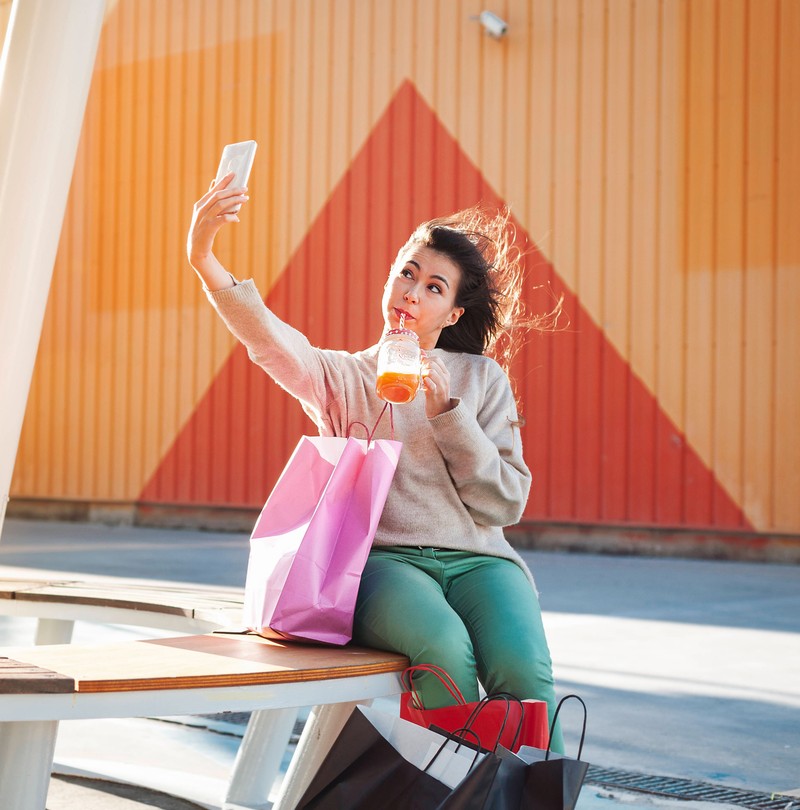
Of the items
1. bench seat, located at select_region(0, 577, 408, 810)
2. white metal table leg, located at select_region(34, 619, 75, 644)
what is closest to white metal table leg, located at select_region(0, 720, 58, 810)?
bench seat, located at select_region(0, 577, 408, 810)

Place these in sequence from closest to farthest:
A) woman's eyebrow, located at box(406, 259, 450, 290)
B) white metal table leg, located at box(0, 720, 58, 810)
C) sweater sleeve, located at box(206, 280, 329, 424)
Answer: white metal table leg, located at box(0, 720, 58, 810), sweater sleeve, located at box(206, 280, 329, 424), woman's eyebrow, located at box(406, 259, 450, 290)

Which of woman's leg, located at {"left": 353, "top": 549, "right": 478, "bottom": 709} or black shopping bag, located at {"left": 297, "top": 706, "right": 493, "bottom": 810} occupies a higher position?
woman's leg, located at {"left": 353, "top": 549, "right": 478, "bottom": 709}

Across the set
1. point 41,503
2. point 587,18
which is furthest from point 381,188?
point 41,503

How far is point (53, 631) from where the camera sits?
3.42m

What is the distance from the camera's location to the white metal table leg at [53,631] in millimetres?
3387

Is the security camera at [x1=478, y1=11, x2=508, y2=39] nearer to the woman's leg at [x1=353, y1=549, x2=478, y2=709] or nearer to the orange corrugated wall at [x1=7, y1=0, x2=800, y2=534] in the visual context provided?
the orange corrugated wall at [x1=7, y1=0, x2=800, y2=534]

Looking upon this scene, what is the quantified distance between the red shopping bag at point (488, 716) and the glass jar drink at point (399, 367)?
0.50 metres

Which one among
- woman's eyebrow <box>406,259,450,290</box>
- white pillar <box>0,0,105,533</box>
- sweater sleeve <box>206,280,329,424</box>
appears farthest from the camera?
woman's eyebrow <box>406,259,450,290</box>

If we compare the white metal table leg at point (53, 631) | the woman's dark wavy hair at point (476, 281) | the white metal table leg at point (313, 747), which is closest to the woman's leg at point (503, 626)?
the white metal table leg at point (313, 747)

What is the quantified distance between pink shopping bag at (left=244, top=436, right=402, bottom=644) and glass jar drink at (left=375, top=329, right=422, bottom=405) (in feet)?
0.33

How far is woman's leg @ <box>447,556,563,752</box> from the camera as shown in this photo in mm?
2166

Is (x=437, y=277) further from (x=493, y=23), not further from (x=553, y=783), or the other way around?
(x=493, y=23)

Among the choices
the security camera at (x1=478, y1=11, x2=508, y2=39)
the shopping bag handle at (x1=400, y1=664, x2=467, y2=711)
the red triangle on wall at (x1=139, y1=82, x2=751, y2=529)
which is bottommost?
the shopping bag handle at (x1=400, y1=664, x2=467, y2=711)

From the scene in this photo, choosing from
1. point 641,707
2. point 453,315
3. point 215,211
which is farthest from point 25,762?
point 641,707
